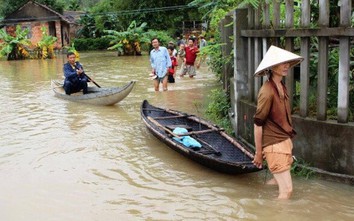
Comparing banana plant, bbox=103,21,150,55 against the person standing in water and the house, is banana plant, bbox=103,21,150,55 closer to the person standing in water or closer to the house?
the house

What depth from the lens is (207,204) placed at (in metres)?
5.20

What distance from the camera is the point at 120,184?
5.98 meters

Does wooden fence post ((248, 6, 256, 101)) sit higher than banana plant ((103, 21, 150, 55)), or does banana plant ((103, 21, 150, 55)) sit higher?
banana plant ((103, 21, 150, 55))

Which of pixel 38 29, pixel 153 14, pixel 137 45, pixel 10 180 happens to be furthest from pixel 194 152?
pixel 38 29

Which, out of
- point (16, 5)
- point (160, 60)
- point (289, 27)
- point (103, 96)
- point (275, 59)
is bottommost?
point (103, 96)

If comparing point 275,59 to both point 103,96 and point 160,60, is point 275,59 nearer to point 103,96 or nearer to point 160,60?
point 103,96

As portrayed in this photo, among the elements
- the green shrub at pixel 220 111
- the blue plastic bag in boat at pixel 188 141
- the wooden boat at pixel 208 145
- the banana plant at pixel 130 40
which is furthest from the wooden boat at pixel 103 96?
the banana plant at pixel 130 40

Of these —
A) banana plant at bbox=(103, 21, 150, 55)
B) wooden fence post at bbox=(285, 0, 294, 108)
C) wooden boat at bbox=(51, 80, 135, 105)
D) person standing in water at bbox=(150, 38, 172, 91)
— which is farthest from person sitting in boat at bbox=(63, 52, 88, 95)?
banana plant at bbox=(103, 21, 150, 55)

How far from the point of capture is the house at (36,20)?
4119cm

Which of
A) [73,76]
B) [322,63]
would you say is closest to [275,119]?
[322,63]

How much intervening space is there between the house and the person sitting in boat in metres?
30.7

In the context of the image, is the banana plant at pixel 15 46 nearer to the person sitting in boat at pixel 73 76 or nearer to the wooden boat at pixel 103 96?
the wooden boat at pixel 103 96

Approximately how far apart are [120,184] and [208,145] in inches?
55.9

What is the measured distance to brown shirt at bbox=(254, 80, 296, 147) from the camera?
14.4 feet
